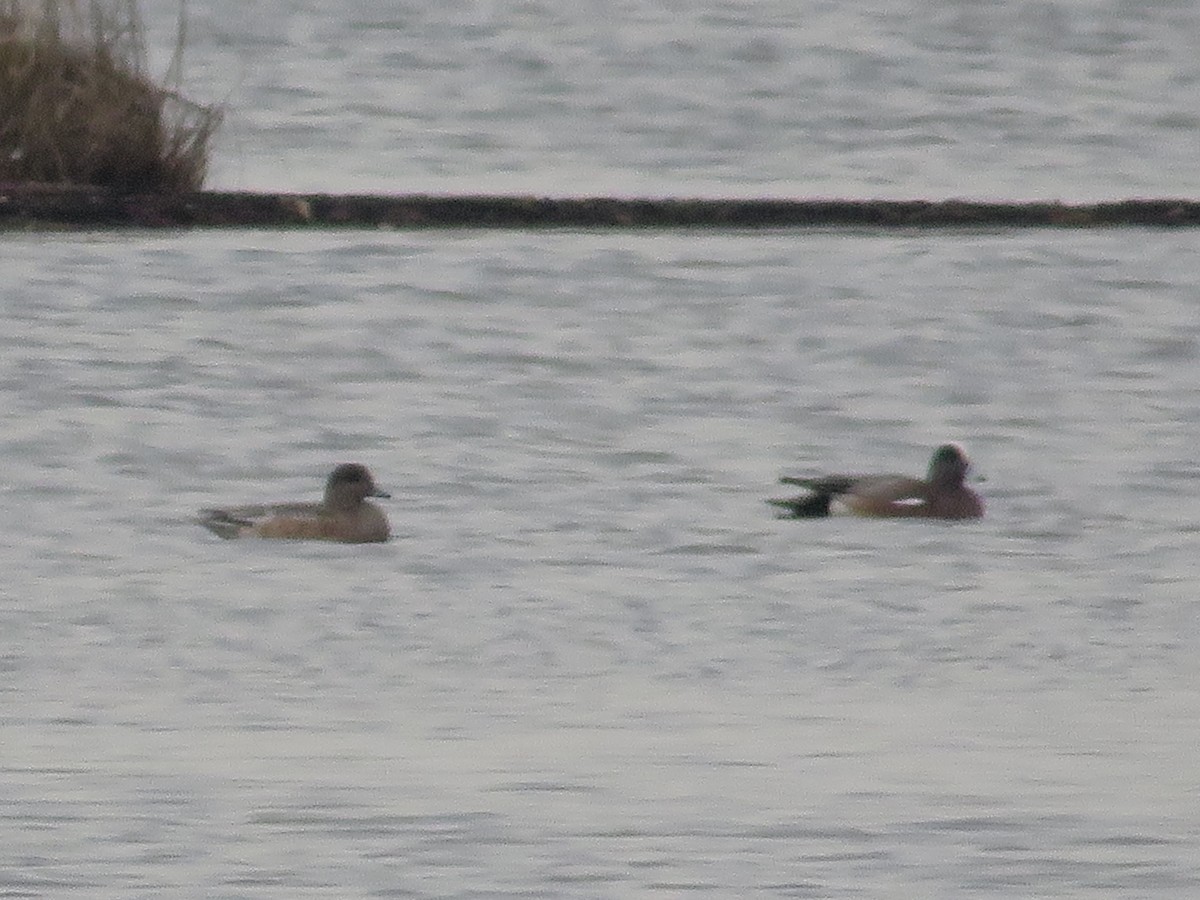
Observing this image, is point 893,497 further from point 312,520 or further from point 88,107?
point 88,107

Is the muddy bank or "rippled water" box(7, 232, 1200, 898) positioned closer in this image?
"rippled water" box(7, 232, 1200, 898)

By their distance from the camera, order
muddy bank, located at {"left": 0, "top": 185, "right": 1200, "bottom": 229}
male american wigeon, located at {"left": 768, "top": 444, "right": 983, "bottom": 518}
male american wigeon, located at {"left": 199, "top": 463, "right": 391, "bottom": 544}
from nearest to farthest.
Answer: male american wigeon, located at {"left": 199, "top": 463, "right": 391, "bottom": 544}
male american wigeon, located at {"left": 768, "top": 444, "right": 983, "bottom": 518}
muddy bank, located at {"left": 0, "top": 185, "right": 1200, "bottom": 229}

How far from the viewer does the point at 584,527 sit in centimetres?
1229

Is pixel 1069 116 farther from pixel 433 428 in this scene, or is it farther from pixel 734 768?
pixel 734 768

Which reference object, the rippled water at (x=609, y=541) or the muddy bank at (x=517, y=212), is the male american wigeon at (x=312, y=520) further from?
the muddy bank at (x=517, y=212)

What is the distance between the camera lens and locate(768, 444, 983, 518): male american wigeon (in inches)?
497

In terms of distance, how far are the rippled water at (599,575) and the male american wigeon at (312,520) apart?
80 mm

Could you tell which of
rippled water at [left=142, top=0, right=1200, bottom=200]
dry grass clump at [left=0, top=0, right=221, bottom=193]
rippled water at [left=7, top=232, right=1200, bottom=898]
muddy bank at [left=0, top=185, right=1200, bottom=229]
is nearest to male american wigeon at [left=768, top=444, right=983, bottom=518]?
rippled water at [left=7, top=232, right=1200, bottom=898]

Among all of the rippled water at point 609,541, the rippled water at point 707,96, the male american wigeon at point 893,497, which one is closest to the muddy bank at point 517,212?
the rippled water at point 609,541

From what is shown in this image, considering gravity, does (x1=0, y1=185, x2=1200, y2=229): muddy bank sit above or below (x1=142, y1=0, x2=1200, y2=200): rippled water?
below

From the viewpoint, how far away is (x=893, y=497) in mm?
12859

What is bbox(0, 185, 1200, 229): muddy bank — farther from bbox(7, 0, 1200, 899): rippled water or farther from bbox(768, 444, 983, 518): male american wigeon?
bbox(768, 444, 983, 518): male american wigeon

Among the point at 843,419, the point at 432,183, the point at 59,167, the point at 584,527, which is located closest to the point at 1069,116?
the point at 432,183

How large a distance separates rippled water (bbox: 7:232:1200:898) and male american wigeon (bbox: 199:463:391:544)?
3.1 inches
